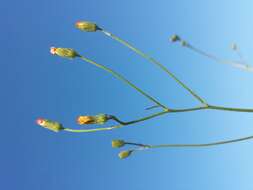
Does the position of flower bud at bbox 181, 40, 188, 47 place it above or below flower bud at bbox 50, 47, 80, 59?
above

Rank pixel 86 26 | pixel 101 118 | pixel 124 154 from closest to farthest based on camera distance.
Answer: pixel 101 118 → pixel 124 154 → pixel 86 26

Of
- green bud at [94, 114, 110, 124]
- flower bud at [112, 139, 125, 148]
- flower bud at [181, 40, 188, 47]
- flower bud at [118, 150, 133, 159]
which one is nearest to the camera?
green bud at [94, 114, 110, 124]

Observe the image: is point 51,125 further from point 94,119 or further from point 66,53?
point 66,53

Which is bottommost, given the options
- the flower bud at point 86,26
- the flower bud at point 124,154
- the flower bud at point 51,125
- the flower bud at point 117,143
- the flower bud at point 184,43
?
the flower bud at point 124,154

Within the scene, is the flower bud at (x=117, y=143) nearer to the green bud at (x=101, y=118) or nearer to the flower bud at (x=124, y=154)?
the flower bud at (x=124, y=154)

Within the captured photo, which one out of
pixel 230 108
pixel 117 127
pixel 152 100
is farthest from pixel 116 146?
pixel 230 108

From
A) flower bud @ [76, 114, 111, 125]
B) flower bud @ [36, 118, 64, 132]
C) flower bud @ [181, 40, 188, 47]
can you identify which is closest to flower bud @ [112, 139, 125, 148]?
flower bud @ [76, 114, 111, 125]

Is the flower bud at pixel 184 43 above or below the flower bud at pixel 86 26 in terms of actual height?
above

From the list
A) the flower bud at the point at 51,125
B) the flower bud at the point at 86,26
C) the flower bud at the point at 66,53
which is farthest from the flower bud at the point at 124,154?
the flower bud at the point at 86,26

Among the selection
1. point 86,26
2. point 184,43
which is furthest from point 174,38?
point 86,26

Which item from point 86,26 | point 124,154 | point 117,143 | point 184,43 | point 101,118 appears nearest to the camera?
point 101,118

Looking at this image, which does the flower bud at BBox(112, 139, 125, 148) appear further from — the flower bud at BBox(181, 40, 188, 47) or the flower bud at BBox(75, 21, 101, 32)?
the flower bud at BBox(181, 40, 188, 47)
